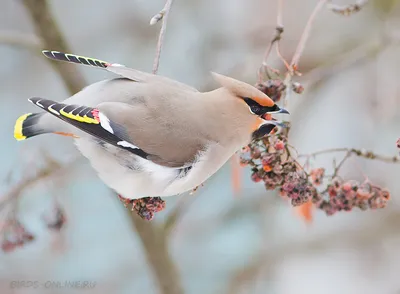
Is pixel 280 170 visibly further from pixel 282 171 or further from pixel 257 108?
pixel 257 108

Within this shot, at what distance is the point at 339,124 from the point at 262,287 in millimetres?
1441

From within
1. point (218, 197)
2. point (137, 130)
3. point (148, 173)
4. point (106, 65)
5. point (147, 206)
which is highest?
point (106, 65)

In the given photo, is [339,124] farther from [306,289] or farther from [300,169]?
[300,169]

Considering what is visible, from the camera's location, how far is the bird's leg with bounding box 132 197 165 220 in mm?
1908

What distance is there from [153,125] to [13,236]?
93 centimetres

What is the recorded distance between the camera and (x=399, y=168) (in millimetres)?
4414

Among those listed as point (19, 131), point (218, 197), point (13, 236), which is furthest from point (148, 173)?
point (218, 197)

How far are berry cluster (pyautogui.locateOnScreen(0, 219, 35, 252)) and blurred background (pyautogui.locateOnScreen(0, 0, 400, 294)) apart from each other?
4.09 feet

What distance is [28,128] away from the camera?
201cm

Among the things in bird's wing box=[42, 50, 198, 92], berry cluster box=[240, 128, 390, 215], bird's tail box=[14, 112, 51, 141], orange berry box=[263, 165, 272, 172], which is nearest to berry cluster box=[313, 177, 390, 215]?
berry cluster box=[240, 128, 390, 215]

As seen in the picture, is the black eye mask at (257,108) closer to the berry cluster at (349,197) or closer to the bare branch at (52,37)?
the berry cluster at (349,197)

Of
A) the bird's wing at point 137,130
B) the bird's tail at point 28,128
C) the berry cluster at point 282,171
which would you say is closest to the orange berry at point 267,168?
the berry cluster at point 282,171

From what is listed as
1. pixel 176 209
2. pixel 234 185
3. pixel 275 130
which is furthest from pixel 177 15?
pixel 275 130

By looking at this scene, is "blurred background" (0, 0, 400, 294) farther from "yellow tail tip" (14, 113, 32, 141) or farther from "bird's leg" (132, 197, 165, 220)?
"bird's leg" (132, 197, 165, 220)
